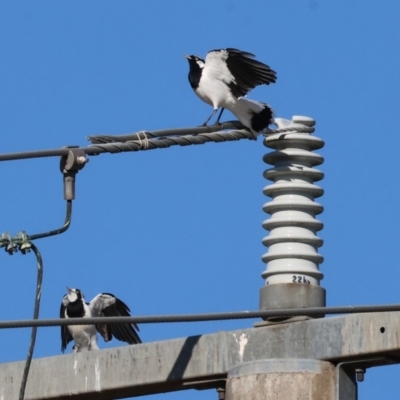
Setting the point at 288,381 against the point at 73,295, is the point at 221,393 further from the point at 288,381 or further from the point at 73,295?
the point at 73,295

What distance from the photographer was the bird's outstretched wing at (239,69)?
11812 millimetres

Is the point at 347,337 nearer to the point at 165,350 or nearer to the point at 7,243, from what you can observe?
the point at 165,350

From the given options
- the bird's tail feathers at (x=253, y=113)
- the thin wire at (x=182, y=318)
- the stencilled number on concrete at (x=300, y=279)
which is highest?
the bird's tail feathers at (x=253, y=113)

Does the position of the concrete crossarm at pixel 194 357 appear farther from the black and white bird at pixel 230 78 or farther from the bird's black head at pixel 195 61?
the bird's black head at pixel 195 61

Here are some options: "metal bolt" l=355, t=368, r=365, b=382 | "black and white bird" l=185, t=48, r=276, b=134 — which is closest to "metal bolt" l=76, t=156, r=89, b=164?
"metal bolt" l=355, t=368, r=365, b=382

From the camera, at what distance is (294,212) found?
9.52m

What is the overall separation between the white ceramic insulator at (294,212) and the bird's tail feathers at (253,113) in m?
0.42

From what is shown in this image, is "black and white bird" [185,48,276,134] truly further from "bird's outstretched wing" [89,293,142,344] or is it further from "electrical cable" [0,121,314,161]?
"bird's outstretched wing" [89,293,142,344]

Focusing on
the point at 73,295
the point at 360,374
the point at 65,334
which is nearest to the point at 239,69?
the point at 360,374

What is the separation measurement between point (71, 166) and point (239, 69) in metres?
3.27

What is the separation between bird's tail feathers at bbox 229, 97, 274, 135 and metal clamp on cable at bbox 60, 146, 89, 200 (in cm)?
145

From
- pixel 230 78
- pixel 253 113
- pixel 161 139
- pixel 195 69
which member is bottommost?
pixel 161 139

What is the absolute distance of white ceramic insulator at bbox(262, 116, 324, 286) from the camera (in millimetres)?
9414

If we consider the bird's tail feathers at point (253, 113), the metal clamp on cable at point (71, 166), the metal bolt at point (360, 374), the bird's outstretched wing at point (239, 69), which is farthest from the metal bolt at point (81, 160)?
the bird's outstretched wing at point (239, 69)
